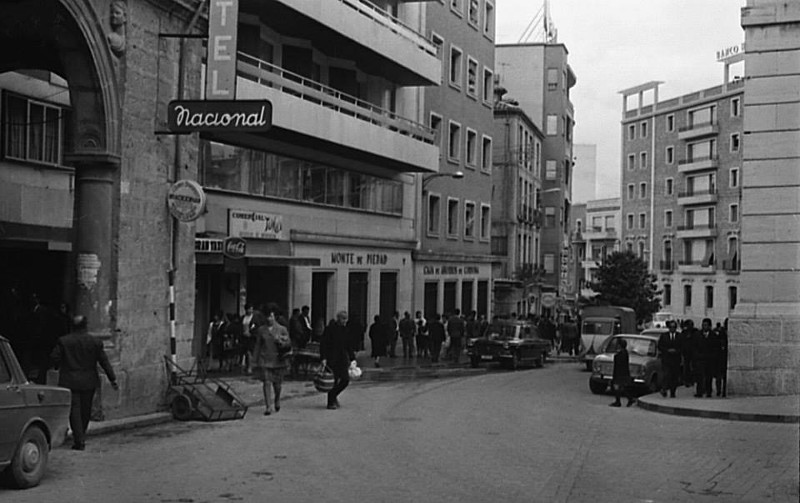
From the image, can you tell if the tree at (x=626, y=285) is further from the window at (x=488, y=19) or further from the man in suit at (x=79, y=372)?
A: the man in suit at (x=79, y=372)

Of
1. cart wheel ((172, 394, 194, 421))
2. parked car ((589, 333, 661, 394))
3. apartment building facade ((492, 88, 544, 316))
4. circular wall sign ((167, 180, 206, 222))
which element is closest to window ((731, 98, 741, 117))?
apartment building facade ((492, 88, 544, 316))

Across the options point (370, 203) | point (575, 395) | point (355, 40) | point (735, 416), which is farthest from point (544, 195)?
point (735, 416)

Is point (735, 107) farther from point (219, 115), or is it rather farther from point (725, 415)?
point (219, 115)

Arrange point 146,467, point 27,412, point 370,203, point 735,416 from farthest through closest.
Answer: point 370,203, point 735,416, point 146,467, point 27,412

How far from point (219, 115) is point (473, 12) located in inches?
1371

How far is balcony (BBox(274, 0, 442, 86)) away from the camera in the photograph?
29.3 metres

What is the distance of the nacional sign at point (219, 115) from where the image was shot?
1612cm

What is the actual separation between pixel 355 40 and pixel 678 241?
64.3 m

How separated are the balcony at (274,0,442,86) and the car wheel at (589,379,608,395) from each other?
501 inches

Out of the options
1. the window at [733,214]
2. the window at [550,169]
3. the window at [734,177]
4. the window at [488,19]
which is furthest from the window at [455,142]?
the window at [733,214]

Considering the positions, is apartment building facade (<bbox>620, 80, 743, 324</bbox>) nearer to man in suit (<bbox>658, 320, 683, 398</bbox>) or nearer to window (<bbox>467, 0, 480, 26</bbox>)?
window (<bbox>467, 0, 480, 26</bbox>)

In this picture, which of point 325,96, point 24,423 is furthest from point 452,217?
point 24,423

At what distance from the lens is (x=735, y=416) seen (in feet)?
60.3

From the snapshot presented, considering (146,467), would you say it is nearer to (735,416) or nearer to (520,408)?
(520,408)
